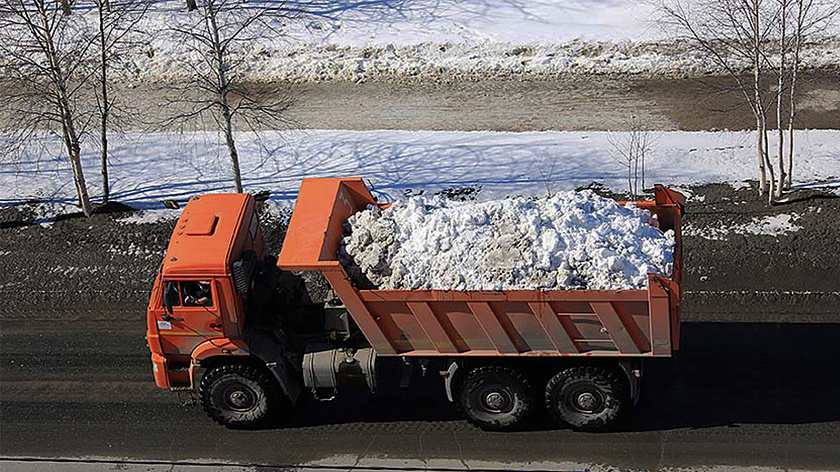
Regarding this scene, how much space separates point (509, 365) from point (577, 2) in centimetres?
1963

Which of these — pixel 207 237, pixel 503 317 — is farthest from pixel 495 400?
pixel 207 237

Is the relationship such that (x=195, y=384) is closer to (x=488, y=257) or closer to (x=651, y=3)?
(x=488, y=257)

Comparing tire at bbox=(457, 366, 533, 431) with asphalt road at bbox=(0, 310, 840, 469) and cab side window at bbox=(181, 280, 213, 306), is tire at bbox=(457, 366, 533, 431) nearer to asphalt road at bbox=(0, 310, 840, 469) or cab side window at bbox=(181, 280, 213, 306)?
asphalt road at bbox=(0, 310, 840, 469)

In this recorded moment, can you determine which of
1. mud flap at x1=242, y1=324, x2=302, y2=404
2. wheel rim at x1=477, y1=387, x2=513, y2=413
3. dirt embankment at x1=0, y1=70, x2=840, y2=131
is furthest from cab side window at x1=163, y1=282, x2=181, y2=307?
dirt embankment at x1=0, y1=70, x2=840, y2=131

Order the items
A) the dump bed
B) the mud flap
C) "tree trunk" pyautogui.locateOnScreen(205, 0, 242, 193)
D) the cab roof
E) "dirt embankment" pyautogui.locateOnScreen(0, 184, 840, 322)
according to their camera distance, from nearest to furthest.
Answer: the dump bed, the cab roof, the mud flap, "dirt embankment" pyautogui.locateOnScreen(0, 184, 840, 322), "tree trunk" pyautogui.locateOnScreen(205, 0, 242, 193)

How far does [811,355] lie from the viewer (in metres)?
12.4

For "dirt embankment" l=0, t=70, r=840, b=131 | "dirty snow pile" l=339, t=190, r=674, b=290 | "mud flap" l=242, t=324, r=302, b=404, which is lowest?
"mud flap" l=242, t=324, r=302, b=404

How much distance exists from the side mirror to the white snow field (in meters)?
14.8

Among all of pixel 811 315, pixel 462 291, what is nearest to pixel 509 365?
pixel 462 291

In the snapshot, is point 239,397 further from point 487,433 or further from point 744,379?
point 744,379

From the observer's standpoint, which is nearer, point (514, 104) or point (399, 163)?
point (399, 163)

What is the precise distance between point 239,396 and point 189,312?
1.35 metres

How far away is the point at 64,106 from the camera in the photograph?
54.1ft

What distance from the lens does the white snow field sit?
24484 mm
